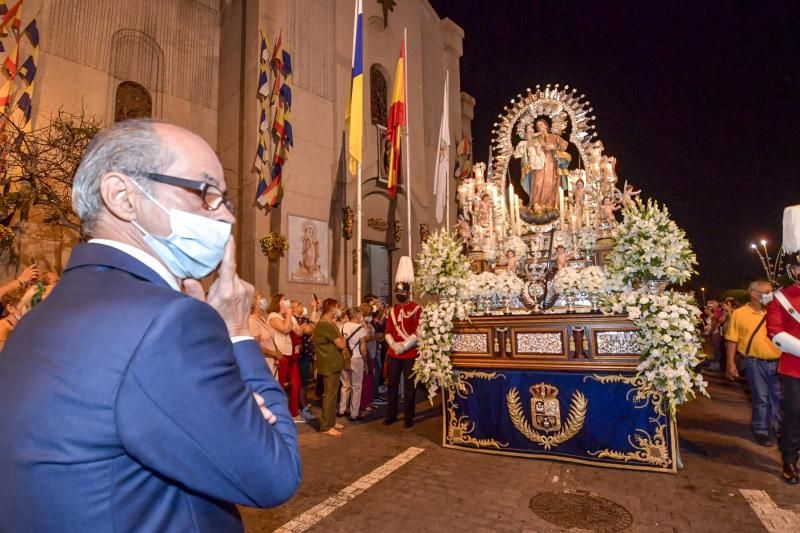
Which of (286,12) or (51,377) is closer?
(51,377)

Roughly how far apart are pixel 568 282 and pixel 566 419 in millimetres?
1864

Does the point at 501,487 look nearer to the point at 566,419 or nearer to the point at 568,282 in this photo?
the point at 566,419

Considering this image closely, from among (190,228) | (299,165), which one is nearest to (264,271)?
(299,165)

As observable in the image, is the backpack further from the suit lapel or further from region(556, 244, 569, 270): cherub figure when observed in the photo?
the suit lapel

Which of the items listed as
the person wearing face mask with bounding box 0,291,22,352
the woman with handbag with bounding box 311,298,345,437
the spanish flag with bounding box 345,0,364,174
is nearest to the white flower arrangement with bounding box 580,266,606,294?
the woman with handbag with bounding box 311,298,345,437

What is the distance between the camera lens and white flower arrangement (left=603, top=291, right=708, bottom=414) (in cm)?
512

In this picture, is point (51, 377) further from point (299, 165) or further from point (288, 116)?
point (299, 165)

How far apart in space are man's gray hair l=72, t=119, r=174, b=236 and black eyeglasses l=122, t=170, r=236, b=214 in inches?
0.8

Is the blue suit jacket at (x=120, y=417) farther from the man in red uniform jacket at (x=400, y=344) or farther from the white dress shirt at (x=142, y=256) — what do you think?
the man in red uniform jacket at (x=400, y=344)

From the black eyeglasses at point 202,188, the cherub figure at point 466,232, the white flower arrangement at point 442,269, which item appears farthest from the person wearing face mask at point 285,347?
the black eyeglasses at point 202,188

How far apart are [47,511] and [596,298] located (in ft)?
20.6

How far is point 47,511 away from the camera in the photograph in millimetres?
1011

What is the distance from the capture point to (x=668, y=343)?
5.13m

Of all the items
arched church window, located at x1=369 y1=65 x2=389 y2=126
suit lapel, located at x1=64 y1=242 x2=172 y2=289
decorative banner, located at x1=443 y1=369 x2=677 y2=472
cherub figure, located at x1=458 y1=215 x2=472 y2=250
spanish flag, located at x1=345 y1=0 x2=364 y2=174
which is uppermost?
arched church window, located at x1=369 y1=65 x2=389 y2=126
